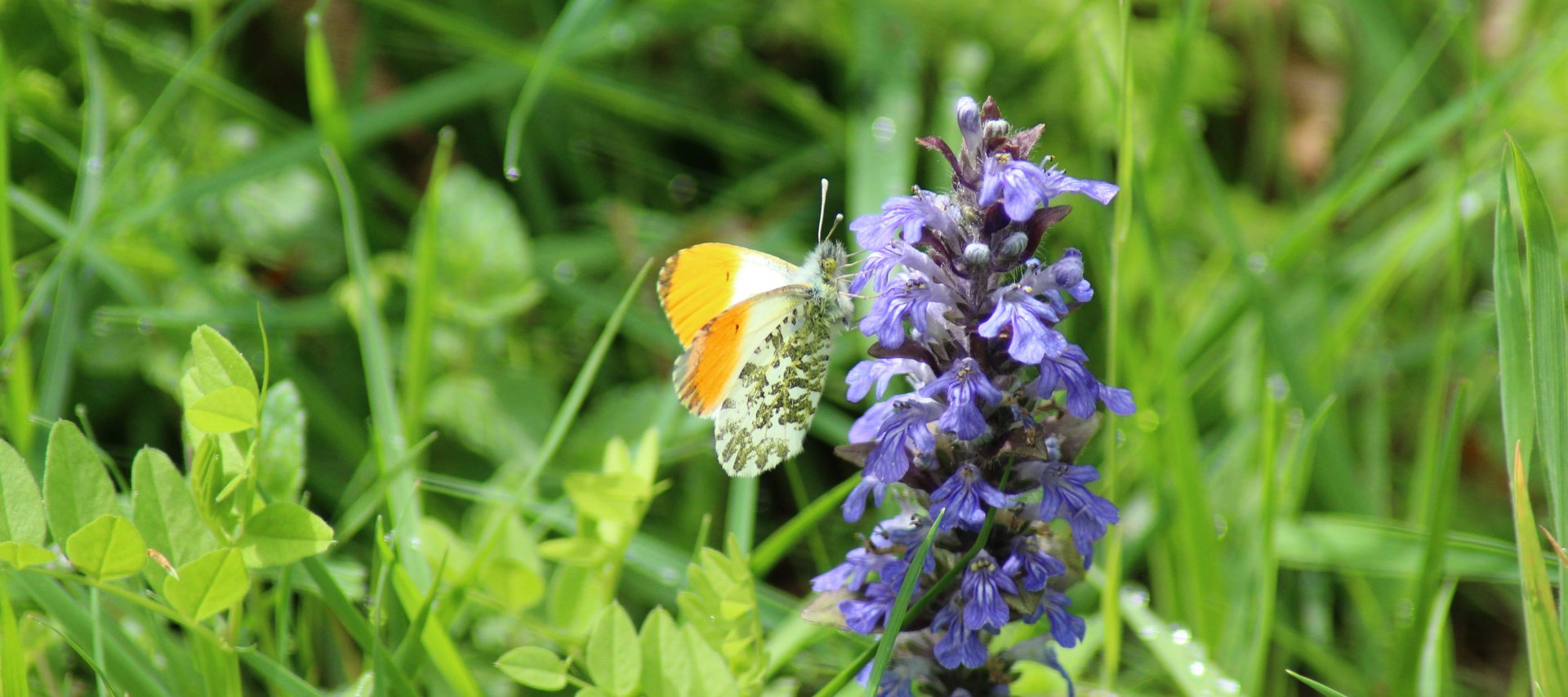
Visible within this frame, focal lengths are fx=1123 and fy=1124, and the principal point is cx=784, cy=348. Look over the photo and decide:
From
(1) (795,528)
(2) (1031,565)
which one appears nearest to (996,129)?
(2) (1031,565)

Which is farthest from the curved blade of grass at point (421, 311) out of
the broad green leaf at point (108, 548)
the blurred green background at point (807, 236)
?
the broad green leaf at point (108, 548)

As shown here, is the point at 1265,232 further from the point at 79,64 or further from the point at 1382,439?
the point at 79,64

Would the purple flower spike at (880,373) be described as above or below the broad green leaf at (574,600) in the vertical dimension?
above

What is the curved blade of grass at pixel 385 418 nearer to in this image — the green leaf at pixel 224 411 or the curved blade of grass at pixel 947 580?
the green leaf at pixel 224 411

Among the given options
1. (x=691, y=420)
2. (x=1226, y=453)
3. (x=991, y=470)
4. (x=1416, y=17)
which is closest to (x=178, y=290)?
(x=691, y=420)

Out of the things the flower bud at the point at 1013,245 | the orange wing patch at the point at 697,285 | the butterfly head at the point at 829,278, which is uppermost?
the flower bud at the point at 1013,245

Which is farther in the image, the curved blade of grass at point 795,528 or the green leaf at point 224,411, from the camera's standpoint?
the curved blade of grass at point 795,528

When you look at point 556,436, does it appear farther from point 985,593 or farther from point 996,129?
point 996,129
